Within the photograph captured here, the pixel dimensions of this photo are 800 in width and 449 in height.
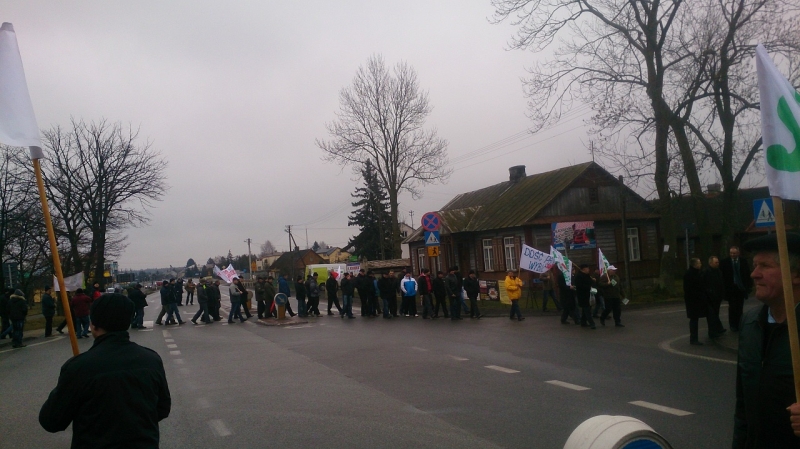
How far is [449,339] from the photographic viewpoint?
16.3m

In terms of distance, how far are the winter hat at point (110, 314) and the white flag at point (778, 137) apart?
3.53 metres

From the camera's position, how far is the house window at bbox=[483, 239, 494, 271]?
39750 mm

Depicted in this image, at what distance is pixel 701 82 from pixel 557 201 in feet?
44.6

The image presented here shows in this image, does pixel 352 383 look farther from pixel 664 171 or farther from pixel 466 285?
pixel 664 171

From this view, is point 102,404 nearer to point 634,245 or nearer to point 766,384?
point 766,384

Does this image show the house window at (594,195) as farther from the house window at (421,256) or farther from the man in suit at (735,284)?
the man in suit at (735,284)

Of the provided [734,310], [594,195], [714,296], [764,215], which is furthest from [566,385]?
[594,195]

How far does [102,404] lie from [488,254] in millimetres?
37211

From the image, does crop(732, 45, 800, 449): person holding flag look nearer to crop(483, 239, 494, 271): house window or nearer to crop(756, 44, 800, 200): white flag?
crop(756, 44, 800, 200): white flag

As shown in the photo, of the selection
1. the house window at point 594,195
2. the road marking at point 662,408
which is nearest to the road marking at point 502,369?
the road marking at point 662,408

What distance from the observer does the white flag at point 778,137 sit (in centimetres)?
336

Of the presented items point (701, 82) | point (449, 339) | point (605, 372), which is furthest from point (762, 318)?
point (701, 82)

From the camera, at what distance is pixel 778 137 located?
11.0 ft

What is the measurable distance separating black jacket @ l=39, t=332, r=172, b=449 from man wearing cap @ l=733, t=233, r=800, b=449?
3087 mm
